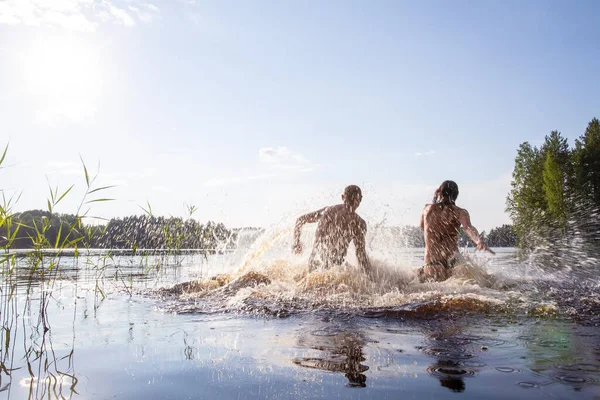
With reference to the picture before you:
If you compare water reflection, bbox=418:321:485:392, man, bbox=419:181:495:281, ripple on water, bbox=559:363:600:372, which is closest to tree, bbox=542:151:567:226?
man, bbox=419:181:495:281

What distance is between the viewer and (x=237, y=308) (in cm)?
681

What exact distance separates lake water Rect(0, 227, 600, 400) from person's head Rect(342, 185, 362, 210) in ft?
4.00

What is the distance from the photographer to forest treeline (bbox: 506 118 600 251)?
4050cm

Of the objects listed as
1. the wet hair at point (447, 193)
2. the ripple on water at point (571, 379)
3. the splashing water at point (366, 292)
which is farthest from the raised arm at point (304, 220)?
the ripple on water at point (571, 379)

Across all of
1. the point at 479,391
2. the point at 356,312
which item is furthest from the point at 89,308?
the point at 479,391

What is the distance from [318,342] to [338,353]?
51cm

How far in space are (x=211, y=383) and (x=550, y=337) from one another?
3.31 m

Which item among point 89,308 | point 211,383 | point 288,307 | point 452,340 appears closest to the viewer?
point 211,383

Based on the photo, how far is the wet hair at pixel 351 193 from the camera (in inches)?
349

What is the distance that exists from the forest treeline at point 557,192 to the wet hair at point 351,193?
33720mm

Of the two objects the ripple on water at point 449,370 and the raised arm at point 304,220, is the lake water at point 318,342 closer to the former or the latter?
the ripple on water at point 449,370

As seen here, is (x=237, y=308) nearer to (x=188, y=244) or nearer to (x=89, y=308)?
(x=89, y=308)

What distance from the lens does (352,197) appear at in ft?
29.1

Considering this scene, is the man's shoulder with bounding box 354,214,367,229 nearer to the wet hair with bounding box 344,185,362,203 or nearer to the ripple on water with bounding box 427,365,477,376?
the wet hair with bounding box 344,185,362,203
